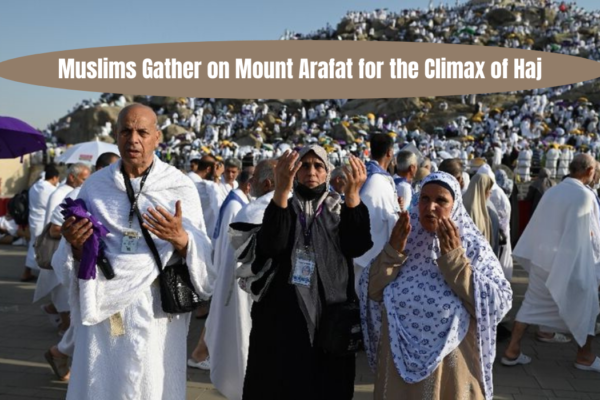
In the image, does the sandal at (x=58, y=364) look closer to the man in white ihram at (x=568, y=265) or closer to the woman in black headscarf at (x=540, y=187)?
the man in white ihram at (x=568, y=265)

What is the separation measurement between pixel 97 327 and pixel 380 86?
5.81m

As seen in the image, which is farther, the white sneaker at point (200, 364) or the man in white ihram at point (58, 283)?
the man in white ihram at point (58, 283)

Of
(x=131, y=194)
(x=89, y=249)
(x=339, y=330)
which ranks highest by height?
(x=131, y=194)

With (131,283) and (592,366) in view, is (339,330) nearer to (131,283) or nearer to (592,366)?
(131,283)

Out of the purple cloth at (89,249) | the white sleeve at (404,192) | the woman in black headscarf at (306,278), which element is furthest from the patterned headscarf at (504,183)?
the purple cloth at (89,249)

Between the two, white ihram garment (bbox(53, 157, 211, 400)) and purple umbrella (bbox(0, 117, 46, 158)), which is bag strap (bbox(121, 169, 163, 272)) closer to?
white ihram garment (bbox(53, 157, 211, 400))

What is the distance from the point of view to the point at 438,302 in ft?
9.51

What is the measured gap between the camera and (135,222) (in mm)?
2910

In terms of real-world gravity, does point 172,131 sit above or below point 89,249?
above

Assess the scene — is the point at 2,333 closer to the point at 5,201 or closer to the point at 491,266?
the point at 491,266

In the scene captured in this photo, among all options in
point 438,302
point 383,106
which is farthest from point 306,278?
point 383,106

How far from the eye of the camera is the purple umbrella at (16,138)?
726cm

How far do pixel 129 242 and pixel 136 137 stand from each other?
52cm

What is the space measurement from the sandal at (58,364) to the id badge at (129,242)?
2.23 m
